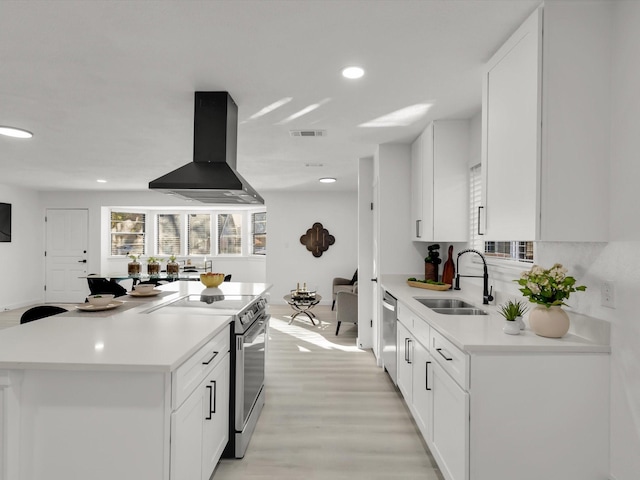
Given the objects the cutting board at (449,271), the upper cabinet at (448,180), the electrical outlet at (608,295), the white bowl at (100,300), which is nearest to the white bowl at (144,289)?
the white bowl at (100,300)

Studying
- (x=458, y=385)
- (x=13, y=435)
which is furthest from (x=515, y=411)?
(x=13, y=435)

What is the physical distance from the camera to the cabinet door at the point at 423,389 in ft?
7.77

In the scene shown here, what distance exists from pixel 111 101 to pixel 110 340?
1939 millimetres

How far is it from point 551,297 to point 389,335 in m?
1.98

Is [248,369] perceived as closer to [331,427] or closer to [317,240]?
[331,427]

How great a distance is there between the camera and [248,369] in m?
2.62

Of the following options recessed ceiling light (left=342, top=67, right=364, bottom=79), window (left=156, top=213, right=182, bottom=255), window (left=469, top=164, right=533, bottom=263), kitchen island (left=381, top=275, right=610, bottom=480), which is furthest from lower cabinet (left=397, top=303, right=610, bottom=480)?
window (left=156, top=213, right=182, bottom=255)

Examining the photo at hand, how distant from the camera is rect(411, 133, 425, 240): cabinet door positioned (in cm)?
382

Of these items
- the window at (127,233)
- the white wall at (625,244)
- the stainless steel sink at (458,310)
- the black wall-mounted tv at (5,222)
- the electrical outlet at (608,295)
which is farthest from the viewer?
the window at (127,233)

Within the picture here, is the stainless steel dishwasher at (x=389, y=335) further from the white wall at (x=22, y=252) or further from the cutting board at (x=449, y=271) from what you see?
the white wall at (x=22, y=252)

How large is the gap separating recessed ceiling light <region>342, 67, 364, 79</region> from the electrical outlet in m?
1.72

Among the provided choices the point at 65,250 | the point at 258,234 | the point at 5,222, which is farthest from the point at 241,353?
the point at 65,250

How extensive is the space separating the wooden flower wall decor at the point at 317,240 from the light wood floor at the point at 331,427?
3787mm

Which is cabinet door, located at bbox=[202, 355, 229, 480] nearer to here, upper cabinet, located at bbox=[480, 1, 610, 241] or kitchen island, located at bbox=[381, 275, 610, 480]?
kitchen island, located at bbox=[381, 275, 610, 480]
